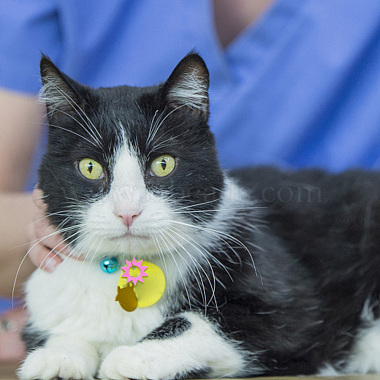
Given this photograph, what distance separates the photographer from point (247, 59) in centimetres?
166

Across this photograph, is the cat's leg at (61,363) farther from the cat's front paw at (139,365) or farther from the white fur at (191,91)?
the white fur at (191,91)

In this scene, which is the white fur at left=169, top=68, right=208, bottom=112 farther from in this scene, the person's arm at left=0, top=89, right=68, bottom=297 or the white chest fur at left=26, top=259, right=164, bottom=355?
the person's arm at left=0, top=89, right=68, bottom=297

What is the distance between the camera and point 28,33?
5.17 feet

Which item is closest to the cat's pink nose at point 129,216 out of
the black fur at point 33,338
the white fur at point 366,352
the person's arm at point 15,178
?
the black fur at point 33,338

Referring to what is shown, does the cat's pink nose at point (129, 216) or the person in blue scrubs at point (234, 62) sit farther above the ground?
the person in blue scrubs at point (234, 62)

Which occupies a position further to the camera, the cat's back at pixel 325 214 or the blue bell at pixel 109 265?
the cat's back at pixel 325 214

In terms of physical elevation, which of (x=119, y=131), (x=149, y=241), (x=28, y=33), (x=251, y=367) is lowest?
(x=251, y=367)

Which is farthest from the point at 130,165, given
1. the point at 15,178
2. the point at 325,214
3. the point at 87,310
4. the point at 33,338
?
the point at 15,178

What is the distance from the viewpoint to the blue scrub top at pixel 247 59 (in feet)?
5.28

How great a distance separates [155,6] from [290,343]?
1116mm

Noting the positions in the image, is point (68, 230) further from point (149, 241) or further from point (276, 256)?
point (276, 256)

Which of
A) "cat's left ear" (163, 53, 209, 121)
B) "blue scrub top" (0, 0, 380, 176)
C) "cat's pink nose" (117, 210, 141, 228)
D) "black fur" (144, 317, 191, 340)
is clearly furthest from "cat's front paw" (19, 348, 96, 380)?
"blue scrub top" (0, 0, 380, 176)

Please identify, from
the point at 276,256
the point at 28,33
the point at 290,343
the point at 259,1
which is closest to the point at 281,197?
the point at 276,256

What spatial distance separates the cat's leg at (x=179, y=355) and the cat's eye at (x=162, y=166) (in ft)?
0.93
